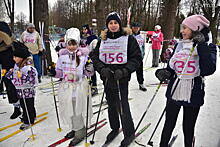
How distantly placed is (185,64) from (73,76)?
159 cm

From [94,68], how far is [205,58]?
1475mm

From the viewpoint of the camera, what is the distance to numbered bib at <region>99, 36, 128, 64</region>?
2.35m

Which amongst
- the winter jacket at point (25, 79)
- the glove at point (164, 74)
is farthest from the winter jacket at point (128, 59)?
the winter jacket at point (25, 79)

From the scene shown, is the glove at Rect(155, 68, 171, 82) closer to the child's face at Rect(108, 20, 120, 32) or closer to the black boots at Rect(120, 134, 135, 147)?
the child's face at Rect(108, 20, 120, 32)

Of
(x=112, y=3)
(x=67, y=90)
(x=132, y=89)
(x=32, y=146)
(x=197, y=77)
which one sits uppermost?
(x=112, y=3)

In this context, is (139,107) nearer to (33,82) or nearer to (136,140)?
(136,140)

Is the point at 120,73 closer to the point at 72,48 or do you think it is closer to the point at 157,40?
the point at 72,48

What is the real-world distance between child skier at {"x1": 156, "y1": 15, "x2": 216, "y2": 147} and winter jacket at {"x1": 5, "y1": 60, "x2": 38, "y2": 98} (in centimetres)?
218

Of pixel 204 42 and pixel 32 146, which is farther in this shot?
pixel 32 146

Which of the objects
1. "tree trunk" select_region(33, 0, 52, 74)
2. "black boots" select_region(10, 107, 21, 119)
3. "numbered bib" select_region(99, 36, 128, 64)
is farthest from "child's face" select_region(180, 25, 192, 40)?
"tree trunk" select_region(33, 0, 52, 74)

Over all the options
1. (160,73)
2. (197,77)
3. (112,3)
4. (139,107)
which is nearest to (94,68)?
(160,73)

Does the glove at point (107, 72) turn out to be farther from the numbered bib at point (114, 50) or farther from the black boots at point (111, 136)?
the black boots at point (111, 136)

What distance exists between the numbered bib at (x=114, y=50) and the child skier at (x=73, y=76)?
30cm

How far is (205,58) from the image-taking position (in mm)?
1793
